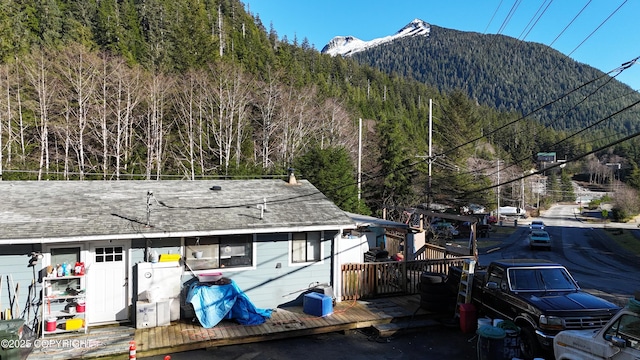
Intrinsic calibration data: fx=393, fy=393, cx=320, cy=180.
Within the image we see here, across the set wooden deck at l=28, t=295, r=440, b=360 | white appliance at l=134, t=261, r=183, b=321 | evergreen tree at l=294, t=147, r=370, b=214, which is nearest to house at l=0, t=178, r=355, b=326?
white appliance at l=134, t=261, r=183, b=321

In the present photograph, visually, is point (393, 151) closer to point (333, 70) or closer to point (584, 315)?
point (584, 315)

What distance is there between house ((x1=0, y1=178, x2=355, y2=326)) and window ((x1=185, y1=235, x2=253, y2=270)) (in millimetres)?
28

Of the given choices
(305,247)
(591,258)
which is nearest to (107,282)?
(305,247)

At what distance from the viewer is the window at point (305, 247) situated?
1233 cm

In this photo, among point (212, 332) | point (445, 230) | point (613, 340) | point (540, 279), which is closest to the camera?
point (613, 340)

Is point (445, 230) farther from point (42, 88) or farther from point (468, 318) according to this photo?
point (42, 88)

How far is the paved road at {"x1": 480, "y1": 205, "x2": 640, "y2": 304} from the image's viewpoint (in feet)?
62.7

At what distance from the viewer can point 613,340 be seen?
5512 mm

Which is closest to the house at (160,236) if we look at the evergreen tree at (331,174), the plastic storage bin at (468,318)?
the plastic storage bin at (468,318)

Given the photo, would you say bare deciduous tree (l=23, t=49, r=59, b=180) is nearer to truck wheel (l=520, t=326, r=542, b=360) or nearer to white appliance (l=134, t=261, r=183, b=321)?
white appliance (l=134, t=261, r=183, b=321)

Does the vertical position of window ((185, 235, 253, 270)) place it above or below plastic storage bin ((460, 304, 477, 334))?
above

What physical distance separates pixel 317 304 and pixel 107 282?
5.72 meters

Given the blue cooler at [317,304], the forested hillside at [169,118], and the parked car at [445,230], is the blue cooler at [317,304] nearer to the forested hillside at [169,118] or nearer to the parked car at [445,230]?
the forested hillside at [169,118]

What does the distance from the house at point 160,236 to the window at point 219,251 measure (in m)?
0.03
